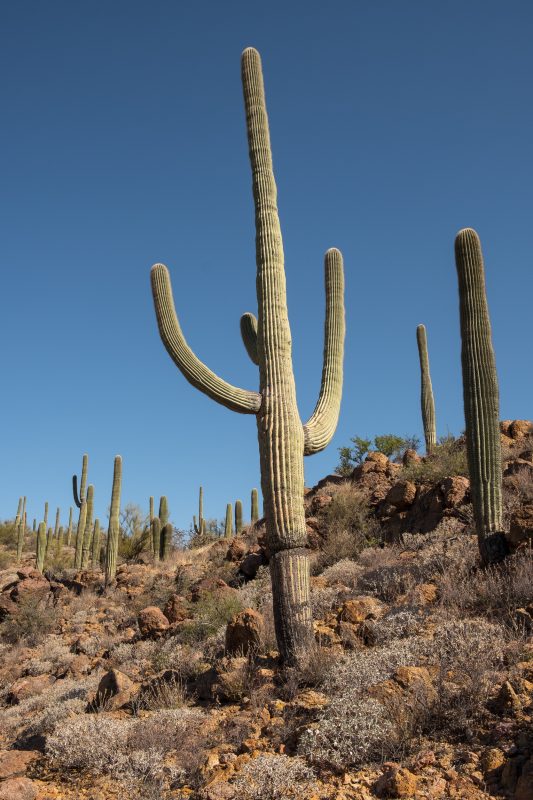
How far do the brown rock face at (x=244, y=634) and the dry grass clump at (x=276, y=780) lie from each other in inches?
114

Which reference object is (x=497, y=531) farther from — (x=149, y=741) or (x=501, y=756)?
(x=149, y=741)

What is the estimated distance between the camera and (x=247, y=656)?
332 inches

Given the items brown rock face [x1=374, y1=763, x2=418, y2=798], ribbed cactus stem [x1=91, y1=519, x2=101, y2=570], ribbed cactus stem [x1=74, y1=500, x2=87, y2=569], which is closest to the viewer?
brown rock face [x1=374, y1=763, x2=418, y2=798]


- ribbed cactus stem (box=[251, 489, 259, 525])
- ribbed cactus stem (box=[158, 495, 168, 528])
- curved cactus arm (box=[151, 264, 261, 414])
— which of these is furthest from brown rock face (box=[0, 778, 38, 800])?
ribbed cactus stem (box=[158, 495, 168, 528])

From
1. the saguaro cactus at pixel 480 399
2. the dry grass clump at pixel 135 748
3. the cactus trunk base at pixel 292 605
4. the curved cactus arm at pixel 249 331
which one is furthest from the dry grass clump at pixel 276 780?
the curved cactus arm at pixel 249 331

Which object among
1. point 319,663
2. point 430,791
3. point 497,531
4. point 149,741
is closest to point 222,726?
point 149,741

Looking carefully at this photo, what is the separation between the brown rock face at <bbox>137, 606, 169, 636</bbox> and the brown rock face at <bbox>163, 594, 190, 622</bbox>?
0.24 metres

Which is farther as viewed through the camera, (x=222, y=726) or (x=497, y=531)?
(x=497, y=531)

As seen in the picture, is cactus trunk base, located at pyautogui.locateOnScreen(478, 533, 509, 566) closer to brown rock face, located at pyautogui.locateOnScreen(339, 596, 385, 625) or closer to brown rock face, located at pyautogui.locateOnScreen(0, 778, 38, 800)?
brown rock face, located at pyautogui.locateOnScreen(339, 596, 385, 625)

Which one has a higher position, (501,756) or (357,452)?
(357,452)

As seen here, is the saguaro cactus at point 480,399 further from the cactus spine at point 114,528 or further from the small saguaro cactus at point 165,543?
the small saguaro cactus at point 165,543

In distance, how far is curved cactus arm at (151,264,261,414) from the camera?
882 centimetres

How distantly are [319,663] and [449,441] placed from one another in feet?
38.2

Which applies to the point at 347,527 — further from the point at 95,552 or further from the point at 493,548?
the point at 95,552
